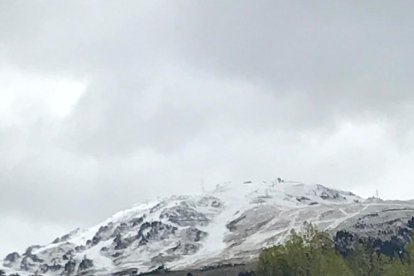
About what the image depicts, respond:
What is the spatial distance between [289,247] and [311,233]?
17.4 feet

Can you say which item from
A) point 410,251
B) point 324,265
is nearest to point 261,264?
point 324,265

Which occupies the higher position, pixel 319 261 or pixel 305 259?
pixel 305 259

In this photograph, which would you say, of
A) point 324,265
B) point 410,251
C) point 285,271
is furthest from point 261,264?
point 410,251

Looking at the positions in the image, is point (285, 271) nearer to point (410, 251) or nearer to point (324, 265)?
point (324, 265)

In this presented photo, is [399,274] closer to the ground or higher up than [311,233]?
closer to the ground

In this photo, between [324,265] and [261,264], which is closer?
[324,265]

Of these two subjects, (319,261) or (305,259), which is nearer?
(319,261)

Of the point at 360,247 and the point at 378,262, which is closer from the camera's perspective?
the point at 378,262

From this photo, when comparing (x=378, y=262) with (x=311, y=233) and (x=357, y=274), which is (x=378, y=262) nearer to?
(x=357, y=274)

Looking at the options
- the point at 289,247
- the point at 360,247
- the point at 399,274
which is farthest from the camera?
the point at 360,247

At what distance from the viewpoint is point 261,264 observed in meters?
168

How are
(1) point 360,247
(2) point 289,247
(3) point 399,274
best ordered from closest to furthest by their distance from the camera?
1. (3) point 399,274
2. (2) point 289,247
3. (1) point 360,247

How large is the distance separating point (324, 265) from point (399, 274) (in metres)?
13.4

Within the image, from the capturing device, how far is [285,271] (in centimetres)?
16088
